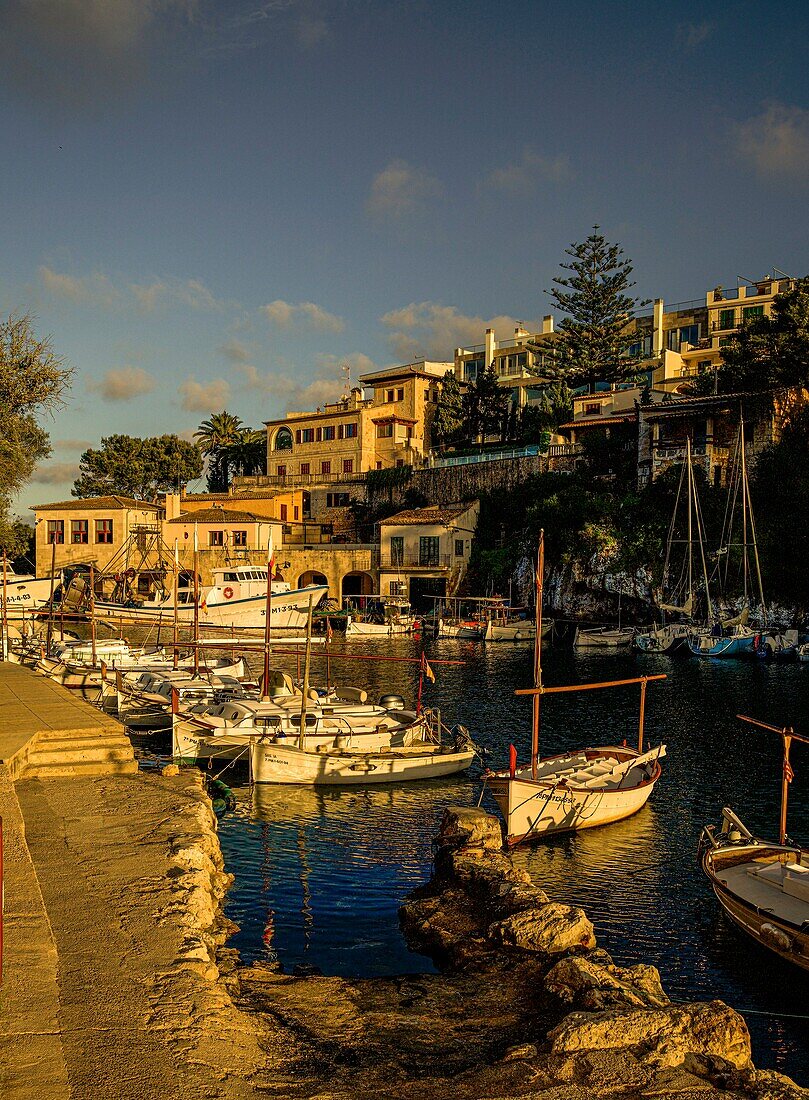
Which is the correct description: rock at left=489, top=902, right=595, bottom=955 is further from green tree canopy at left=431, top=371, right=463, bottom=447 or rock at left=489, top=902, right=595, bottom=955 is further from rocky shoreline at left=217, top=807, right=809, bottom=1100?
green tree canopy at left=431, top=371, right=463, bottom=447

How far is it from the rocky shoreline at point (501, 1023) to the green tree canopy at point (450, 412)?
7919 centimetres

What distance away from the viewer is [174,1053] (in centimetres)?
830

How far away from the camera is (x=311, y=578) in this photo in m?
86.8

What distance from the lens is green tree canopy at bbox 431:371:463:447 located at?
93.4m

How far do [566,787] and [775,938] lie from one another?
7.58m

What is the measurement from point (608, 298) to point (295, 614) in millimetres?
49299

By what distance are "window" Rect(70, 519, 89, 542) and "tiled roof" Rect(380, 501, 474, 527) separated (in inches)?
1157

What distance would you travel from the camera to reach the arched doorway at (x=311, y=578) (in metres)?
85.7

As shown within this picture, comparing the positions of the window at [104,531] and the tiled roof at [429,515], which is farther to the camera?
the window at [104,531]

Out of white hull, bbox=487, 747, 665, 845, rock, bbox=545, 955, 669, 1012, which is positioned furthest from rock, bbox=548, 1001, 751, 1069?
white hull, bbox=487, 747, 665, 845

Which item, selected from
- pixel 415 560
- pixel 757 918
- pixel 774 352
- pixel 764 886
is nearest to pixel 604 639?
pixel 415 560

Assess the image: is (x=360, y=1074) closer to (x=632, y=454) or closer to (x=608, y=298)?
(x=632, y=454)

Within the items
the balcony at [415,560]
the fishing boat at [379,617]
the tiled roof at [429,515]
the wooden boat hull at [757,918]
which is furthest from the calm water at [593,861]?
the tiled roof at [429,515]

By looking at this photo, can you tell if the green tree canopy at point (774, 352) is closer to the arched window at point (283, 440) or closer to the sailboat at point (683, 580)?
the sailboat at point (683, 580)
